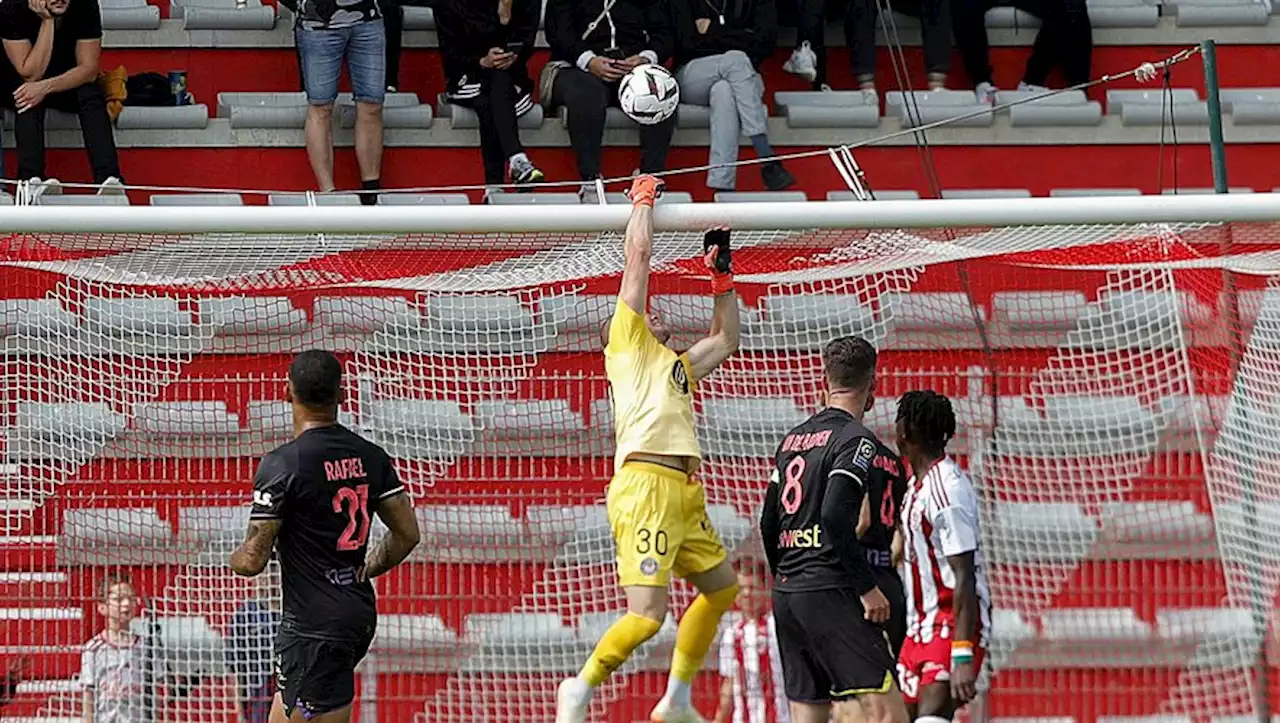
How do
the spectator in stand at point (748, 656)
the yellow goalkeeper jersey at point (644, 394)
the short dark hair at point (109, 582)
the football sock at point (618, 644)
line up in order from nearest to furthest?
the football sock at point (618, 644) → the yellow goalkeeper jersey at point (644, 394) → the short dark hair at point (109, 582) → the spectator in stand at point (748, 656)

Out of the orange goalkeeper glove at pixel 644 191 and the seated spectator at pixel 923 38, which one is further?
the seated spectator at pixel 923 38

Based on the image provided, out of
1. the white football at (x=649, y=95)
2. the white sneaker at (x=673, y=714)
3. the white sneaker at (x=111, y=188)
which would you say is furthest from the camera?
the white football at (x=649, y=95)

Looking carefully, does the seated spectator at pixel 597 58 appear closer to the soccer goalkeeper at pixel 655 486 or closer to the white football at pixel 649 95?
the white football at pixel 649 95

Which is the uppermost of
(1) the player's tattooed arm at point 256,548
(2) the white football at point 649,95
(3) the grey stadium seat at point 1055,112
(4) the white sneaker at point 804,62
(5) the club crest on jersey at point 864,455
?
(4) the white sneaker at point 804,62

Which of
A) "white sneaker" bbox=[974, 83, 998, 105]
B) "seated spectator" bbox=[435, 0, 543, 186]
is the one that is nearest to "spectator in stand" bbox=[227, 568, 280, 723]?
"seated spectator" bbox=[435, 0, 543, 186]

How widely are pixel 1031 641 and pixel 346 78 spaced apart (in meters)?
5.55

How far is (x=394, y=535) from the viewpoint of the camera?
7410mm

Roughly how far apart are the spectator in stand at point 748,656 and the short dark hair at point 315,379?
269cm

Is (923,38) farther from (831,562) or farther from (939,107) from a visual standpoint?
(831,562)

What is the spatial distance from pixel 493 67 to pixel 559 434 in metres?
3.03

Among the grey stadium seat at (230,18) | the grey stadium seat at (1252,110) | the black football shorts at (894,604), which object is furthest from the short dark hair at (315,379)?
the grey stadium seat at (1252,110)

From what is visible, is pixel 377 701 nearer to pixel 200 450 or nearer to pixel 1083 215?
pixel 200 450

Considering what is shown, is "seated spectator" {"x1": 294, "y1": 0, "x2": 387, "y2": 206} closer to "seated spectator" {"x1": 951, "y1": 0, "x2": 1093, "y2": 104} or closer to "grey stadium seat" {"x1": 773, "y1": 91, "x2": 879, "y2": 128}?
"grey stadium seat" {"x1": 773, "y1": 91, "x2": 879, "y2": 128}

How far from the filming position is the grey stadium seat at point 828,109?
1195 centimetres
